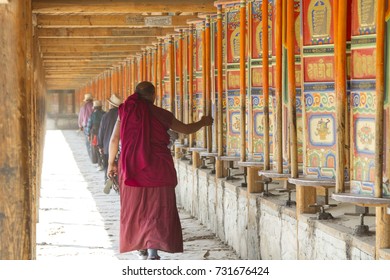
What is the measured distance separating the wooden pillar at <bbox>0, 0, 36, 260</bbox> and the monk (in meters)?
1.96

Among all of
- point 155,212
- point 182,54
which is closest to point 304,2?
point 155,212

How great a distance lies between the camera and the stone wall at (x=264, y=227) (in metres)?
5.23

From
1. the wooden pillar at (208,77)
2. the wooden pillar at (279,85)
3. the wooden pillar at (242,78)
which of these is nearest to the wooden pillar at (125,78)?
the wooden pillar at (208,77)

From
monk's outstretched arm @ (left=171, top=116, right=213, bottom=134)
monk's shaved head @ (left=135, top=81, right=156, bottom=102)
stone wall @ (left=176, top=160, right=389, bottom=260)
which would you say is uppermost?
monk's shaved head @ (left=135, top=81, right=156, bottom=102)

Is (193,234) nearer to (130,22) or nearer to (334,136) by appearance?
(130,22)

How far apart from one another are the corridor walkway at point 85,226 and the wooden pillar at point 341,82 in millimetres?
3151

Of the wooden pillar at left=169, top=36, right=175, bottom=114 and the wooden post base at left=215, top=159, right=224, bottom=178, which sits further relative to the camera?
the wooden pillar at left=169, top=36, right=175, bottom=114

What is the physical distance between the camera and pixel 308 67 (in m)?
5.55

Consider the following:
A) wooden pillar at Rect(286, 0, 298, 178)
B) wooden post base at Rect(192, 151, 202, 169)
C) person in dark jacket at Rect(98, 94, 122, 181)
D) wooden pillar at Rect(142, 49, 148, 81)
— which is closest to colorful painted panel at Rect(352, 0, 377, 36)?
wooden pillar at Rect(286, 0, 298, 178)

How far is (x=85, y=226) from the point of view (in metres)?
9.88

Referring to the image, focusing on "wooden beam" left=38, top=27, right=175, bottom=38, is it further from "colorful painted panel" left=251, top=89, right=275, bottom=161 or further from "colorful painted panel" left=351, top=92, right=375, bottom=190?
"colorful painted panel" left=351, top=92, right=375, bottom=190

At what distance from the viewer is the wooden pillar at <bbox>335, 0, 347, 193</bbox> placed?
15.6 feet

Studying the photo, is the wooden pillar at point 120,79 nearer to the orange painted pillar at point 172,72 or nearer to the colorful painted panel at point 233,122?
the orange painted pillar at point 172,72

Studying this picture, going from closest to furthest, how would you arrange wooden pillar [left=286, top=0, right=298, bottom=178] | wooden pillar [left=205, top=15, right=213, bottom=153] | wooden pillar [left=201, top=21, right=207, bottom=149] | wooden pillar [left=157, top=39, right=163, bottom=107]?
wooden pillar [left=286, top=0, right=298, bottom=178]
wooden pillar [left=205, top=15, right=213, bottom=153]
wooden pillar [left=201, top=21, right=207, bottom=149]
wooden pillar [left=157, top=39, right=163, bottom=107]
